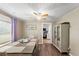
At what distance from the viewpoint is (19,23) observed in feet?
5.26

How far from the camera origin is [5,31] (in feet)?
4.69

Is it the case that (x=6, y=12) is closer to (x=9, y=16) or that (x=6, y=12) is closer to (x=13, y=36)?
(x=9, y=16)

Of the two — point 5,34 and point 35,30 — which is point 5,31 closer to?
point 5,34

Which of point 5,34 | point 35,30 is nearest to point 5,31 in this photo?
point 5,34

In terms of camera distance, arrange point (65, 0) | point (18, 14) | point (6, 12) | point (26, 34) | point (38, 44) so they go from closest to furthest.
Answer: point (65, 0)
point (6, 12)
point (18, 14)
point (26, 34)
point (38, 44)

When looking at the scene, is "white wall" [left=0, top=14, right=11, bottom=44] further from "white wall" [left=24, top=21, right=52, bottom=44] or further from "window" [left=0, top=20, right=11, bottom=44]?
"white wall" [left=24, top=21, right=52, bottom=44]

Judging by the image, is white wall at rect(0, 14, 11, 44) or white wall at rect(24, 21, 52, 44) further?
white wall at rect(24, 21, 52, 44)

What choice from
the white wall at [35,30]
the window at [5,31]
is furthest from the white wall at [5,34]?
the white wall at [35,30]

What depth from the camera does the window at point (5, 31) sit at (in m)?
1.34

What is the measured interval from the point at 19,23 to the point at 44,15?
1.49ft

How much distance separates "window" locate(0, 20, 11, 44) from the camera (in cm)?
134

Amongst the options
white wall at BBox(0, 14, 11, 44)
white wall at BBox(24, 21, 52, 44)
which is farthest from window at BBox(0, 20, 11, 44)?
white wall at BBox(24, 21, 52, 44)

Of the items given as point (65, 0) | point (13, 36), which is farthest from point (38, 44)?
point (65, 0)

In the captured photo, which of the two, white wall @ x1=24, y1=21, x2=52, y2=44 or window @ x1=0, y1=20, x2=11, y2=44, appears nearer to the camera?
window @ x1=0, y1=20, x2=11, y2=44
